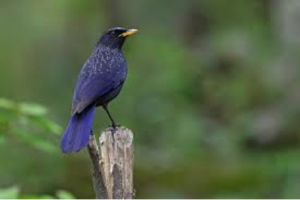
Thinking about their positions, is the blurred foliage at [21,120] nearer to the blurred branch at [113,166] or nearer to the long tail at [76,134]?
the long tail at [76,134]

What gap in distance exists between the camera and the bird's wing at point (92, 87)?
466 cm

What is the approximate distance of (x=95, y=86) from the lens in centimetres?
491

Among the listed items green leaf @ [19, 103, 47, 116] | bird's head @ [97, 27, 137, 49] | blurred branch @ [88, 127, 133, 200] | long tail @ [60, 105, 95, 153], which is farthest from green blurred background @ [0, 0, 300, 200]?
bird's head @ [97, 27, 137, 49]

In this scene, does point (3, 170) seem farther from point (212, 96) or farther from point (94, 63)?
point (212, 96)

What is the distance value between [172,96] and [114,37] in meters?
8.42

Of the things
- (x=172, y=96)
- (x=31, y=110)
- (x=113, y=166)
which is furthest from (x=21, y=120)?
(x=172, y=96)

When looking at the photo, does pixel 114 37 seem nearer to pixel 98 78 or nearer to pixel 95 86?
pixel 98 78

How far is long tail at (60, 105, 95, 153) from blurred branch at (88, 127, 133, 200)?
5cm

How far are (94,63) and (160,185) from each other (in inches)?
158

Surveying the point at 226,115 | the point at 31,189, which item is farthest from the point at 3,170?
the point at 226,115

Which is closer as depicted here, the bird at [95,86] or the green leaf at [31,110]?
the bird at [95,86]

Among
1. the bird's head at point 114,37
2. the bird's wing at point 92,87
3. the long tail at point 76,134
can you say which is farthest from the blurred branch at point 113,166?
the bird's head at point 114,37

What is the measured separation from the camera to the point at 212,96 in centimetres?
1453

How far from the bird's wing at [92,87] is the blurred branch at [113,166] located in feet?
1.47
